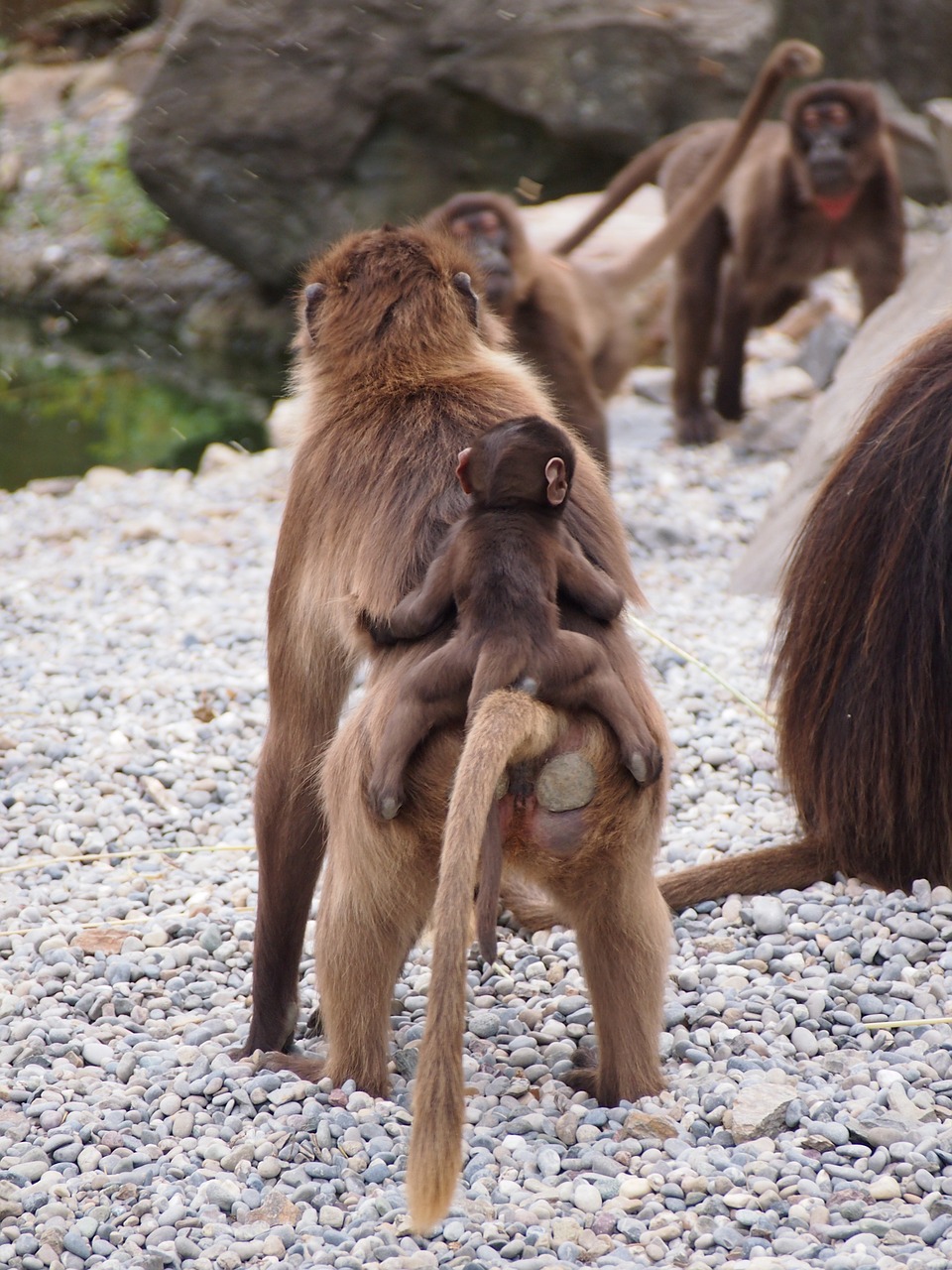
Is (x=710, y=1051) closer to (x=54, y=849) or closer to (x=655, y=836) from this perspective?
(x=655, y=836)

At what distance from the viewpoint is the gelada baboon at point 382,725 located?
2494mm

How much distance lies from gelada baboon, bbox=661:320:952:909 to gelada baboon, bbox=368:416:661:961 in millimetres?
1153

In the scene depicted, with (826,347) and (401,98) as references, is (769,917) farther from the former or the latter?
(401,98)

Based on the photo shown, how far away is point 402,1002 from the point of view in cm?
334

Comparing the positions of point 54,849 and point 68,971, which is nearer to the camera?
point 68,971

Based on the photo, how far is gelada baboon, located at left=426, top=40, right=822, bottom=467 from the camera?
7191mm

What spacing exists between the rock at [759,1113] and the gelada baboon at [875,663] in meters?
0.97

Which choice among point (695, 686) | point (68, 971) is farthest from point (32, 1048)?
point (695, 686)

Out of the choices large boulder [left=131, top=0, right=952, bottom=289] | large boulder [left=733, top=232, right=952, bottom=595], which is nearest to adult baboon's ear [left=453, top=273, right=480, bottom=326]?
large boulder [left=733, top=232, right=952, bottom=595]

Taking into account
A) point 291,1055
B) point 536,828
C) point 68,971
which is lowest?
point 68,971

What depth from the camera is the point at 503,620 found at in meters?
2.40

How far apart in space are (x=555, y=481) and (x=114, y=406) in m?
11.1

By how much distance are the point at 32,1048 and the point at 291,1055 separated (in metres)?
0.54

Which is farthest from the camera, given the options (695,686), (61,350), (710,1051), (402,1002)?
(61,350)
